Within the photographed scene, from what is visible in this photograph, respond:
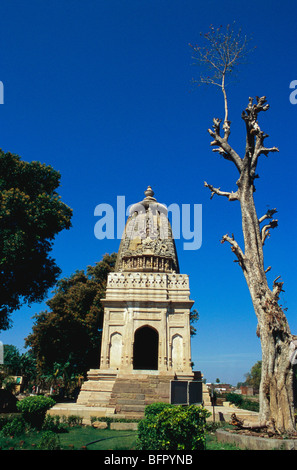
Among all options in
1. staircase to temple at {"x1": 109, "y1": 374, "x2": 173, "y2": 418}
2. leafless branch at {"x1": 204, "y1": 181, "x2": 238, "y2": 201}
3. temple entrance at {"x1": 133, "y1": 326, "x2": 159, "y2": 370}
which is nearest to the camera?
leafless branch at {"x1": 204, "y1": 181, "x2": 238, "y2": 201}

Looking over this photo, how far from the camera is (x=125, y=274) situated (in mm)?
21156

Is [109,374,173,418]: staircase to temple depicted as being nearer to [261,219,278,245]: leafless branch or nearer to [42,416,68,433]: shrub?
[42,416,68,433]: shrub

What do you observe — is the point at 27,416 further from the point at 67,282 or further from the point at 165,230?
the point at 67,282

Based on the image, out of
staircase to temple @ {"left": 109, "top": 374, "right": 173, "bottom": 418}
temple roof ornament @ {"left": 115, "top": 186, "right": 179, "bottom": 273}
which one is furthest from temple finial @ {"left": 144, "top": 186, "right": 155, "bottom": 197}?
staircase to temple @ {"left": 109, "top": 374, "right": 173, "bottom": 418}

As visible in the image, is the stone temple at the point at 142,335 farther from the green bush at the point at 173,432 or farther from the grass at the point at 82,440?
the green bush at the point at 173,432

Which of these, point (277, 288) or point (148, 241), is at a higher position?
point (148, 241)

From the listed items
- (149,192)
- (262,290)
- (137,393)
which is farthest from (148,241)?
(262,290)

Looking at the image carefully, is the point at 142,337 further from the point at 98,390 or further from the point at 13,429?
the point at 13,429

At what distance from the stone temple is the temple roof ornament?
8cm

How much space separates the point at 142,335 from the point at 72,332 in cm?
720

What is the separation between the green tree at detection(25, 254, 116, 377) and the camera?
89.0 ft

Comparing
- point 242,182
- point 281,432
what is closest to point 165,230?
point 242,182

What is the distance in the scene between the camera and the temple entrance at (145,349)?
2336cm

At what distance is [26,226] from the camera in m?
18.6
